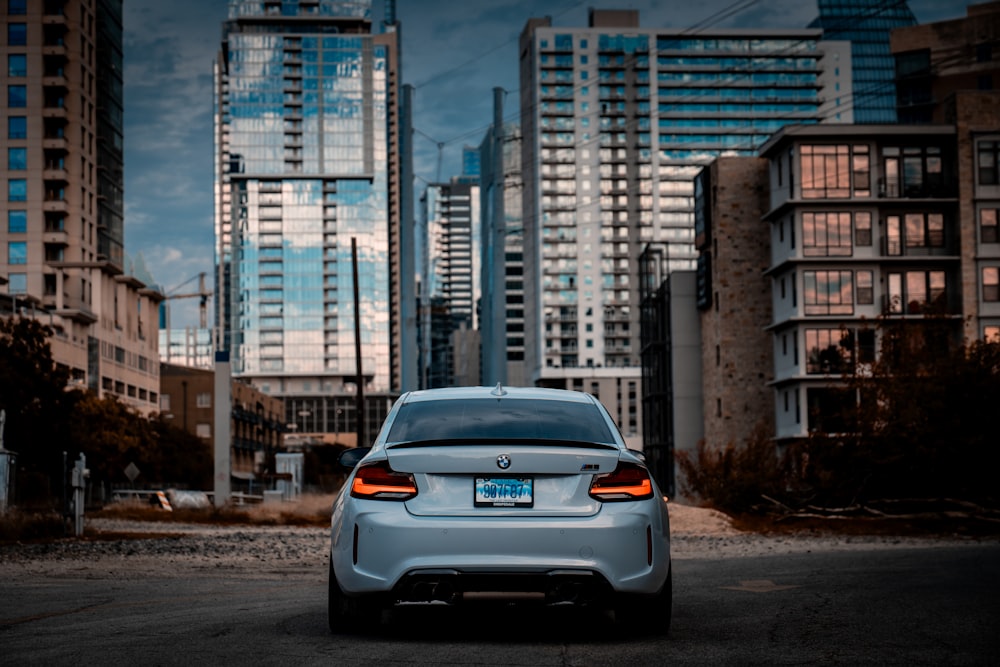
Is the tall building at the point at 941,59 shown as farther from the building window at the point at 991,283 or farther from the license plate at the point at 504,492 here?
the license plate at the point at 504,492

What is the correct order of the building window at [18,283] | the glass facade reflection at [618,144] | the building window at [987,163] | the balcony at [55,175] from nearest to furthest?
the building window at [987,163] → the building window at [18,283] → the balcony at [55,175] → the glass facade reflection at [618,144]

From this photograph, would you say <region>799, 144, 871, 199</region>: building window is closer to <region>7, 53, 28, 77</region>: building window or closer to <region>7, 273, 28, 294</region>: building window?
<region>7, 273, 28, 294</region>: building window

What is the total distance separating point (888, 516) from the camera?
3281cm

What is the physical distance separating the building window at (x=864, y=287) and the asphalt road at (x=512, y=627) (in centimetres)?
4998

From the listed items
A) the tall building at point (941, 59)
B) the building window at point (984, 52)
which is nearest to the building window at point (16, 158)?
the tall building at point (941, 59)

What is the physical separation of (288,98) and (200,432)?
248 feet

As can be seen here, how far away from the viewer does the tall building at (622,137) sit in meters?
168

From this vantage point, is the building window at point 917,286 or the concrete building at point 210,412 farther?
the concrete building at point 210,412

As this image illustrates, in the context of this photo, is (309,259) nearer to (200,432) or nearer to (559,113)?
(559,113)

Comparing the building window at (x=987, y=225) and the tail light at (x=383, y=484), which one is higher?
the building window at (x=987, y=225)

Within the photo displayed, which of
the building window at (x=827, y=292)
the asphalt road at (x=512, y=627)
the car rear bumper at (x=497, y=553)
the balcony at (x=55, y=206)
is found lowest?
the asphalt road at (x=512, y=627)

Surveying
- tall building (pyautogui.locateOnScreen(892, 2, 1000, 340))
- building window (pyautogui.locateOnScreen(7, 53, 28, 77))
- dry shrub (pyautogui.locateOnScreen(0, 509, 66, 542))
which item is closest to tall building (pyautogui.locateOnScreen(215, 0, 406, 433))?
building window (pyautogui.locateOnScreen(7, 53, 28, 77))

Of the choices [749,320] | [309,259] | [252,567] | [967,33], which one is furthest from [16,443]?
[309,259]

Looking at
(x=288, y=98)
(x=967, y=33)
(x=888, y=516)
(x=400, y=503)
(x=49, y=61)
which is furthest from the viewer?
(x=288, y=98)
